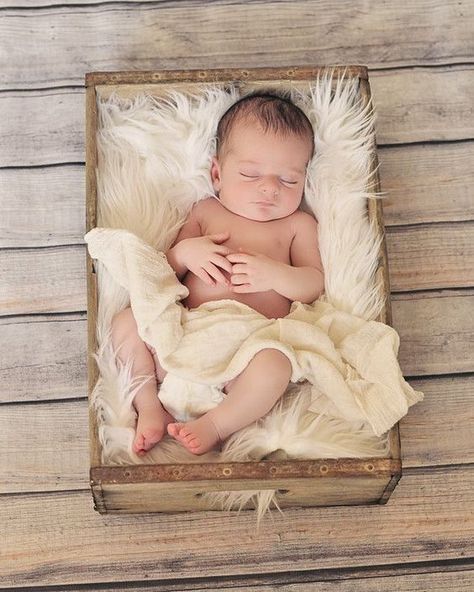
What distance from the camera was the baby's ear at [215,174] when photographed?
4.59 feet

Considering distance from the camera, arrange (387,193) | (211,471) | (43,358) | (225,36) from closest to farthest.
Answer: (211,471)
(43,358)
(387,193)
(225,36)

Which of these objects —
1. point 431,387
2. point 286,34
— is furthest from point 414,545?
point 286,34

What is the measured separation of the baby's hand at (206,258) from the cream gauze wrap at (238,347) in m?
0.04

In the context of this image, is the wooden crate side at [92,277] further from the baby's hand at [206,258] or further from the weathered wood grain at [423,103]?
the weathered wood grain at [423,103]

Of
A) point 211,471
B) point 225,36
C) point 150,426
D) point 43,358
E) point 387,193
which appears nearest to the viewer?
point 211,471

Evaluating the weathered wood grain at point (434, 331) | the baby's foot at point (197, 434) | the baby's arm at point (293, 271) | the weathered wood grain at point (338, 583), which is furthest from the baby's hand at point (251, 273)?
the weathered wood grain at point (338, 583)

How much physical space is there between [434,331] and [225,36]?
0.76m

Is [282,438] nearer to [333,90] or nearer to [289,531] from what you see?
[289,531]

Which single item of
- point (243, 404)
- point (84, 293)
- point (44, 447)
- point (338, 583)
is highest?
point (84, 293)

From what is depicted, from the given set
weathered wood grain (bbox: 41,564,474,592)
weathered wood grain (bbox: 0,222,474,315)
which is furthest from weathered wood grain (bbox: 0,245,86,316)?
weathered wood grain (bbox: 41,564,474,592)

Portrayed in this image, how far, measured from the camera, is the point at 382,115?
1638mm

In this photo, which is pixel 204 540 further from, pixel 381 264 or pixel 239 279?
pixel 381 264

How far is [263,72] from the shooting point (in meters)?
1.40

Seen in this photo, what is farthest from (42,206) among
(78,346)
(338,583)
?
(338,583)
